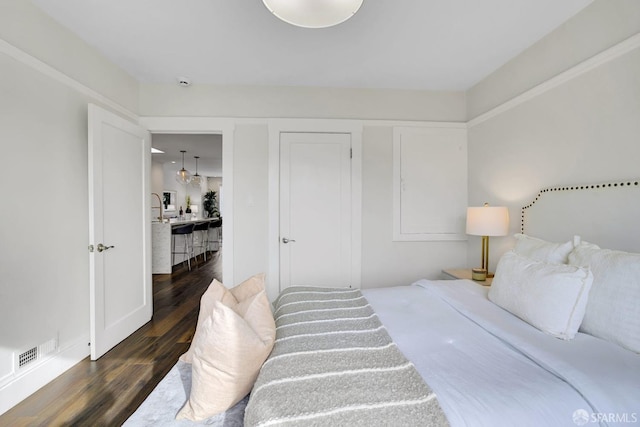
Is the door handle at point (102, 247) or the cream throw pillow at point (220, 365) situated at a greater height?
the door handle at point (102, 247)

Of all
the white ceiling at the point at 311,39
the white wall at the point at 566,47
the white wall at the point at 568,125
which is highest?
the white ceiling at the point at 311,39

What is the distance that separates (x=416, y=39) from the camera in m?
2.18

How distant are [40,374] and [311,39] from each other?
3023mm

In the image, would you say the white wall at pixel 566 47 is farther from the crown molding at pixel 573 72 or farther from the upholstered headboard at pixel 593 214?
the upholstered headboard at pixel 593 214

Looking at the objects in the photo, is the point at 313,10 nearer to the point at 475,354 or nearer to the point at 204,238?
the point at 475,354

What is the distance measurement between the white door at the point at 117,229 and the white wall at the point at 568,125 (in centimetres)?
343

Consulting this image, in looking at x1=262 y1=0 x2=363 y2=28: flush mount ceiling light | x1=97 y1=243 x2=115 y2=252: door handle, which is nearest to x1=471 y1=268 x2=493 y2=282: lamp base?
x1=262 y1=0 x2=363 y2=28: flush mount ceiling light

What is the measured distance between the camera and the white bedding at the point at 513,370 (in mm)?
842

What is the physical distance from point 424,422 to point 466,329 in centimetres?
70

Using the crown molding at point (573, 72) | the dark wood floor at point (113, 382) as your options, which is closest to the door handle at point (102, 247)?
the dark wood floor at point (113, 382)

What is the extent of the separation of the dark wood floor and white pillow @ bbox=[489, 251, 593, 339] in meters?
2.24

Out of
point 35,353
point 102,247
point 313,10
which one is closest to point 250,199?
point 102,247

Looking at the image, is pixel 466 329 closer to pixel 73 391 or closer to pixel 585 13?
pixel 585 13

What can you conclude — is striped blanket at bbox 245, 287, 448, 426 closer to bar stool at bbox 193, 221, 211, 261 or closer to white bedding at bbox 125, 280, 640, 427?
white bedding at bbox 125, 280, 640, 427
